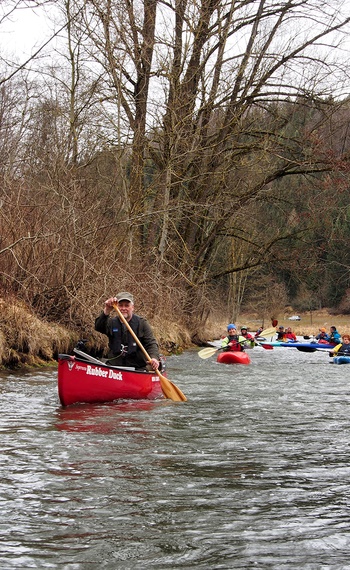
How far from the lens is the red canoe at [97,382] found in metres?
8.61

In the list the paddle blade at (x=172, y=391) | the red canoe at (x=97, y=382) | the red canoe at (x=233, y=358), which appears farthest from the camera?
the red canoe at (x=233, y=358)

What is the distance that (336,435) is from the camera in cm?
710

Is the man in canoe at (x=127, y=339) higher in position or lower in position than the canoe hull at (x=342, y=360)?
higher

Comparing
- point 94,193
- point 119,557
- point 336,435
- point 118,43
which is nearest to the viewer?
point 119,557

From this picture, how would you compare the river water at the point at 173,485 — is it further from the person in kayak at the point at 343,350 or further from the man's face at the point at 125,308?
the person in kayak at the point at 343,350

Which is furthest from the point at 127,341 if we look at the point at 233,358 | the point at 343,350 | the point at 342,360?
the point at 343,350

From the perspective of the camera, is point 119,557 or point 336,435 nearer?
point 119,557

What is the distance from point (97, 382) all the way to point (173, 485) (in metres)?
3.91

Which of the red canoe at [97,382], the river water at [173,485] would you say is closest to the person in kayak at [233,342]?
the red canoe at [97,382]

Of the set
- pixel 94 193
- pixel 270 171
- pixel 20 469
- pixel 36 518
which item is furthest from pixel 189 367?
pixel 36 518

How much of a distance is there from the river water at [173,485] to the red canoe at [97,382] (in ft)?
0.60

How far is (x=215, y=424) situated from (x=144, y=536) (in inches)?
143

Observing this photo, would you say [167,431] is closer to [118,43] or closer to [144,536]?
[144,536]

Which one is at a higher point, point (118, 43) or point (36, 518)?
point (118, 43)
